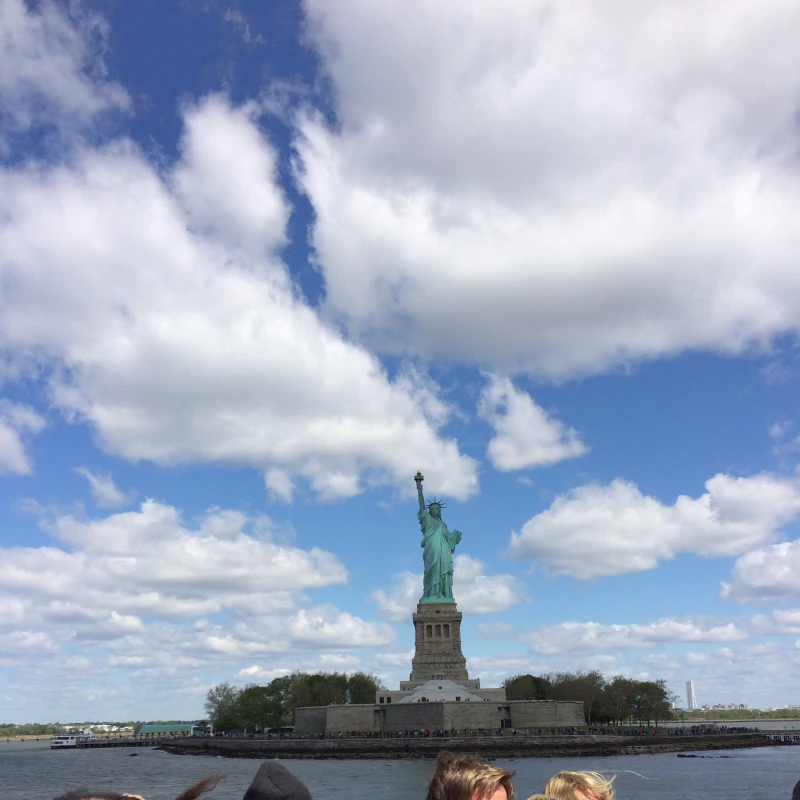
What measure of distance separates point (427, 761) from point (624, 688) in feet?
135

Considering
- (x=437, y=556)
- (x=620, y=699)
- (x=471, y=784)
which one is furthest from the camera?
(x=620, y=699)

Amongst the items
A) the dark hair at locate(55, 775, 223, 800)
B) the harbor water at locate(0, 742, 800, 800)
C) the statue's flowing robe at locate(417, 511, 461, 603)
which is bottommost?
the harbor water at locate(0, 742, 800, 800)

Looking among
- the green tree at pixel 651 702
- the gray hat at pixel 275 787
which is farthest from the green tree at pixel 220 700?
the gray hat at pixel 275 787

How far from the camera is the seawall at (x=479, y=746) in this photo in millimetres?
62406

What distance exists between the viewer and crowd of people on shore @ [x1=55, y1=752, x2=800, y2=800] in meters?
3.70

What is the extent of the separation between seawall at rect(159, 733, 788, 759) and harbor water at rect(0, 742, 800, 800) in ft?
4.97

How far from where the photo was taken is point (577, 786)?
12.2 feet

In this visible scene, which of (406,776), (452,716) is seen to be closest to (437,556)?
(452,716)

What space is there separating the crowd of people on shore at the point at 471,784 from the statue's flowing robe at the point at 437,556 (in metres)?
76.3

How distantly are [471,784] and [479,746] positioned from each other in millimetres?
64184

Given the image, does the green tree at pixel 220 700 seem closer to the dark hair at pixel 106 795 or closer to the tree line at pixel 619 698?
the tree line at pixel 619 698

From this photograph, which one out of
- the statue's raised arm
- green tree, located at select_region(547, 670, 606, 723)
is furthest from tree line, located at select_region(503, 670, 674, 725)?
the statue's raised arm

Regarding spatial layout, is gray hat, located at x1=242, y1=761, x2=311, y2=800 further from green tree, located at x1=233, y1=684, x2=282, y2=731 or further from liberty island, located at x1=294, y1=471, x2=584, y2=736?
green tree, located at x1=233, y1=684, x2=282, y2=731

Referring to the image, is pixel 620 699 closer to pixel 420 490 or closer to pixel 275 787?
pixel 420 490
